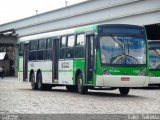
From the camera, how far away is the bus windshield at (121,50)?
19.9 m

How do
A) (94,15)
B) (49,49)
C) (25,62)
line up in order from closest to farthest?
(49,49) → (25,62) → (94,15)

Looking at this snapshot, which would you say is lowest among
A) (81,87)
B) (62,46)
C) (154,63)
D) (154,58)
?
(81,87)

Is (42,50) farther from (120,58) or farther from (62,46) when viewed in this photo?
(120,58)

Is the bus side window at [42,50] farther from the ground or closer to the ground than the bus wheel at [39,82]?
farther from the ground

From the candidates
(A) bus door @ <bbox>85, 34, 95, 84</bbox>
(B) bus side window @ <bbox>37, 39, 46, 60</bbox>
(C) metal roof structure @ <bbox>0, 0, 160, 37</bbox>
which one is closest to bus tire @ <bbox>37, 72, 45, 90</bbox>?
(B) bus side window @ <bbox>37, 39, 46, 60</bbox>

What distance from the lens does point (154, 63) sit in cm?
2973

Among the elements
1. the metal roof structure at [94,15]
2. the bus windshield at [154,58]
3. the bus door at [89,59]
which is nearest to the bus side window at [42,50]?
the bus door at [89,59]

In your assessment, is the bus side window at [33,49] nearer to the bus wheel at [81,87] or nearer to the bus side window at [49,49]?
the bus side window at [49,49]

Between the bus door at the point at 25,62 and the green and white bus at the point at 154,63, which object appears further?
the green and white bus at the point at 154,63

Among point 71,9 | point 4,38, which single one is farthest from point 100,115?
point 4,38

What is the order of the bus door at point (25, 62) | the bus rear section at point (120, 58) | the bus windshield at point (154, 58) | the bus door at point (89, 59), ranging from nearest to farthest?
the bus rear section at point (120, 58) < the bus door at point (89, 59) < the bus door at point (25, 62) < the bus windshield at point (154, 58)

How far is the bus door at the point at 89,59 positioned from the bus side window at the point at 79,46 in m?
0.45

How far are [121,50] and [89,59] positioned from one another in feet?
4.73

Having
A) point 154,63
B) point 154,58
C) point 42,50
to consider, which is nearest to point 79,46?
point 42,50
